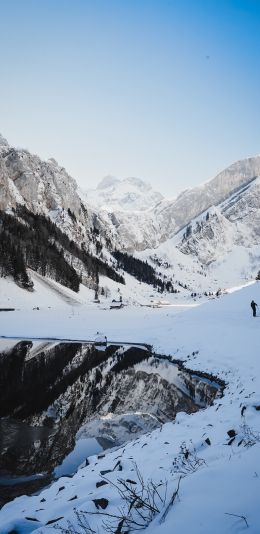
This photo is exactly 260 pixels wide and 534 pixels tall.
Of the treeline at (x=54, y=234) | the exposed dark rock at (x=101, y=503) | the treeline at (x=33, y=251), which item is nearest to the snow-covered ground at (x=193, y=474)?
the exposed dark rock at (x=101, y=503)

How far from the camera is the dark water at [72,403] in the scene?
1353cm

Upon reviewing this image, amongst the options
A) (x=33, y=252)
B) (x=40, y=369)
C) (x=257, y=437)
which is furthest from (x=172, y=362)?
(x=33, y=252)

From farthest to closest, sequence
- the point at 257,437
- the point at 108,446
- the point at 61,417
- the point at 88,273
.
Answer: the point at 88,273 < the point at 61,417 < the point at 108,446 < the point at 257,437

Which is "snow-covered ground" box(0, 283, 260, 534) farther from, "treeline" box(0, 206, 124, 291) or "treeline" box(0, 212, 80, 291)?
"treeline" box(0, 212, 80, 291)

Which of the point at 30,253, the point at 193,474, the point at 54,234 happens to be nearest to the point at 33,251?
the point at 30,253

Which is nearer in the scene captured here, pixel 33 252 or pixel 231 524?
pixel 231 524

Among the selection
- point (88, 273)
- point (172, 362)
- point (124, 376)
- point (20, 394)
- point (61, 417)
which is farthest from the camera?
point (88, 273)

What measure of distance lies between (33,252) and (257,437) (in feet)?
383

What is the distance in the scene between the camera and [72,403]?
69.0 ft

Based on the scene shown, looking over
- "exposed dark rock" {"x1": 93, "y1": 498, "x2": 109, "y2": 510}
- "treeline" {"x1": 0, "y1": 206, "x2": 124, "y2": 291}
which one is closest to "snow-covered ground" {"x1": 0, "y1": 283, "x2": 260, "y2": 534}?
"exposed dark rock" {"x1": 93, "y1": 498, "x2": 109, "y2": 510}

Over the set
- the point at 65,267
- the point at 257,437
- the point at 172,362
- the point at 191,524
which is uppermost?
the point at 65,267

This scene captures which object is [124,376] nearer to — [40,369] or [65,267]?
[40,369]

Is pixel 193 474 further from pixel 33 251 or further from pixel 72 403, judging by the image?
pixel 33 251

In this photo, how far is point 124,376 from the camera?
94.0ft
